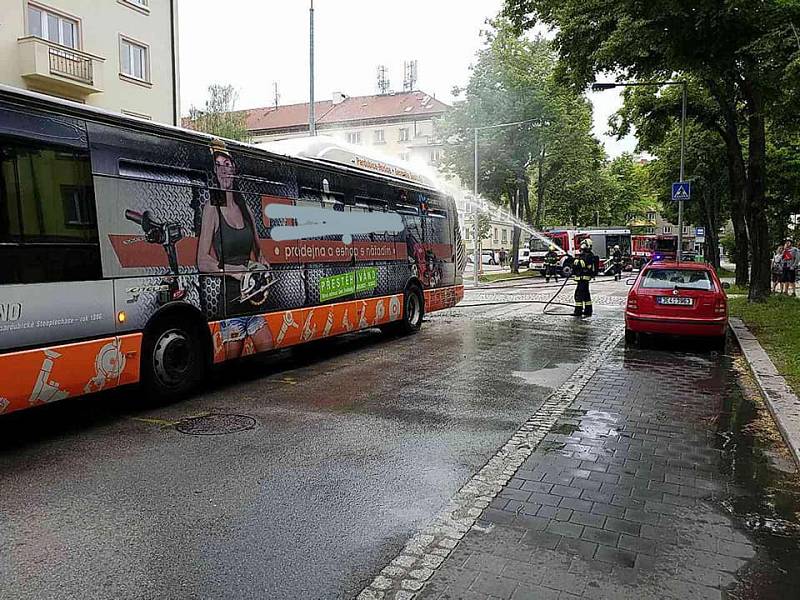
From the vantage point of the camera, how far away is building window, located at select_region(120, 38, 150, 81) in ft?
81.0

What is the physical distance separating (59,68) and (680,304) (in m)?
19.0

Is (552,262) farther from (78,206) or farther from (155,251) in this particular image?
(78,206)

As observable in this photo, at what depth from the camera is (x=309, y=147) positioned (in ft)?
34.6

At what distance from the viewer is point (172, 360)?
770 centimetres

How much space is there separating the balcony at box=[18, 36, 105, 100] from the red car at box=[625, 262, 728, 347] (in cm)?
1796

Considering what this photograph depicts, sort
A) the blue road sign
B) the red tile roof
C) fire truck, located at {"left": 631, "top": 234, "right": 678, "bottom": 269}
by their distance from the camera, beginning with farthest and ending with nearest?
the red tile roof < fire truck, located at {"left": 631, "top": 234, "right": 678, "bottom": 269} < the blue road sign

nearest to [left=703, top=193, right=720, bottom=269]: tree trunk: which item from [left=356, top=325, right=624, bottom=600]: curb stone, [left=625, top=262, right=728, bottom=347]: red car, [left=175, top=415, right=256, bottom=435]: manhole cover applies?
[left=625, top=262, right=728, bottom=347]: red car

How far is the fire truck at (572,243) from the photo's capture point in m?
43.7

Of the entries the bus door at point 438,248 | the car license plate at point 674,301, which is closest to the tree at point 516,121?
the bus door at point 438,248

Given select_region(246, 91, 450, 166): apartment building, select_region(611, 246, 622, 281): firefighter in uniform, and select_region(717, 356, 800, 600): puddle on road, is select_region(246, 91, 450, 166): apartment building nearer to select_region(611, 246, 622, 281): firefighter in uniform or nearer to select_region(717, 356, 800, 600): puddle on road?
select_region(611, 246, 622, 281): firefighter in uniform

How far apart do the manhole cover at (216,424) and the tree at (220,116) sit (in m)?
34.7

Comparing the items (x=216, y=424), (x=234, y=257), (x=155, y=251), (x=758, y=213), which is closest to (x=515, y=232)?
(x=758, y=213)

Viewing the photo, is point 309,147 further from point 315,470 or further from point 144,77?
point 144,77

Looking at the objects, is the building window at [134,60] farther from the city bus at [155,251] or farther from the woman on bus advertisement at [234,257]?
the woman on bus advertisement at [234,257]
